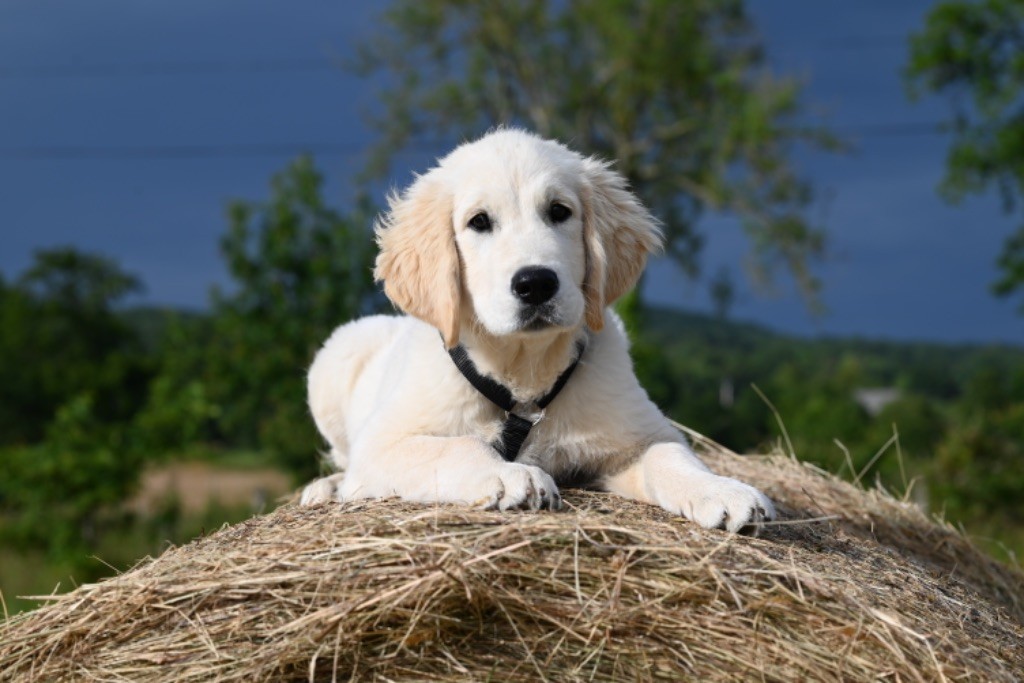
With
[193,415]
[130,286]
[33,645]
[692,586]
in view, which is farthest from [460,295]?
[130,286]

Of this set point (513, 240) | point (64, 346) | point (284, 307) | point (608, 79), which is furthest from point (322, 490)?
point (64, 346)

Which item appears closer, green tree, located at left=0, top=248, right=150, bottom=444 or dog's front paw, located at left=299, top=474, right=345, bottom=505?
dog's front paw, located at left=299, top=474, right=345, bottom=505

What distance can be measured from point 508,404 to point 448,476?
644mm

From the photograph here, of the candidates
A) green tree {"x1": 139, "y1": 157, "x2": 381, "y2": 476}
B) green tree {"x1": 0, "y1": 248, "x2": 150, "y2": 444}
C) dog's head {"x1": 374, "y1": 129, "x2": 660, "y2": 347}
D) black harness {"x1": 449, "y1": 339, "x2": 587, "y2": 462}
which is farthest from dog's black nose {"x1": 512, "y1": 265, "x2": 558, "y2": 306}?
green tree {"x1": 0, "y1": 248, "x2": 150, "y2": 444}

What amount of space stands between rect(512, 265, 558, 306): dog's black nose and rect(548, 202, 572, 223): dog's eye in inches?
16.7

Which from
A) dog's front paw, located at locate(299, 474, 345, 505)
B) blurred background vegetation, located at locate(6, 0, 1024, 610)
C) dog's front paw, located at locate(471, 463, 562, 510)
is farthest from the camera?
blurred background vegetation, located at locate(6, 0, 1024, 610)

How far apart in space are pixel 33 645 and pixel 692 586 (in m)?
2.34

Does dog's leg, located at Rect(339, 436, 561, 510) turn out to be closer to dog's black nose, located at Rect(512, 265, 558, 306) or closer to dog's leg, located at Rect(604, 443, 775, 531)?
dog's leg, located at Rect(604, 443, 775, 531)

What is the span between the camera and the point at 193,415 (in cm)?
1466

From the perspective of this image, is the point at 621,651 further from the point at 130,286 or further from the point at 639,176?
the point at 130,286

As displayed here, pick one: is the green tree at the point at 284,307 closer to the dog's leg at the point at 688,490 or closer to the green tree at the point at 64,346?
the green tree at the point at 64,346

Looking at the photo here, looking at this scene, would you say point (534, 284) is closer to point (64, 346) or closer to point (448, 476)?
point (448, 476)

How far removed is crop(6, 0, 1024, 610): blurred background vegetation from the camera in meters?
15.5

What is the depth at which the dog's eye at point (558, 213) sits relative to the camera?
4461mm
